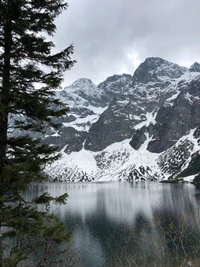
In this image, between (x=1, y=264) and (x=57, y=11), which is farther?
(x=57, y=11)

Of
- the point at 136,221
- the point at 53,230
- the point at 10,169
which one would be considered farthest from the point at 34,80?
the point at 136,221

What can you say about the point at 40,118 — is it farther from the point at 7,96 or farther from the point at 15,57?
the point at 15,57

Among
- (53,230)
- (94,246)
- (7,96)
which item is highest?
(7,96)

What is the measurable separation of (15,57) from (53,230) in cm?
773

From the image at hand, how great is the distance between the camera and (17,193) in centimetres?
938

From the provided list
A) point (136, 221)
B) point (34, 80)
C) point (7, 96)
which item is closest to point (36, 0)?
point (34, 80)

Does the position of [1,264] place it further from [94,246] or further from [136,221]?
[136,221]

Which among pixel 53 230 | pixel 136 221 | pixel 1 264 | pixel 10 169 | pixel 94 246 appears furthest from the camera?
pixel 136 221

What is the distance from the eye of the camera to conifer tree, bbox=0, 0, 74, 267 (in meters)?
9.27

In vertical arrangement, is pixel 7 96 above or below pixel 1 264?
above

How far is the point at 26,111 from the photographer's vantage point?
10.6 metres

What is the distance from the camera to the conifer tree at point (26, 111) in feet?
30.4

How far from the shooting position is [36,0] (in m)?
11.2

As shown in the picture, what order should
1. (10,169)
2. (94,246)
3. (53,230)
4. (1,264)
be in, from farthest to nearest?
(94,246) < (53,230) < (10,169) < (1,264)
